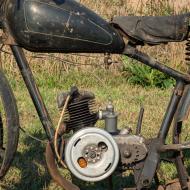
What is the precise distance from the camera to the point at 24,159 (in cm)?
509

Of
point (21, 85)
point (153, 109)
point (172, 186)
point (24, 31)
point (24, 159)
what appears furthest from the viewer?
point (21, 85)

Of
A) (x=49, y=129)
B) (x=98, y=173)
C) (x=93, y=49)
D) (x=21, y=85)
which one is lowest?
(x=21, y=85)

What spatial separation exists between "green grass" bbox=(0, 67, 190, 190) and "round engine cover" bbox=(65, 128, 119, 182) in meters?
0.61

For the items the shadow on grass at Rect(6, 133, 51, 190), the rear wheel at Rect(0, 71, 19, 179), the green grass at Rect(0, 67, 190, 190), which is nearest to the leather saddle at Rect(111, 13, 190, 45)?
the rear wheel at Rect(0, 71, 19, 179)

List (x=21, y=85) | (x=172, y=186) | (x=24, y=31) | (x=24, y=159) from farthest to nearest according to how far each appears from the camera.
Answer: (x=21, y=85), (x=24, y=159), (x=172, y=186), (x=24, y=31)

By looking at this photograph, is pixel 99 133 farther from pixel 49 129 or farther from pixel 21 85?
pixel 21 85

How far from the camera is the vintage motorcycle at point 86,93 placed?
11.4ft

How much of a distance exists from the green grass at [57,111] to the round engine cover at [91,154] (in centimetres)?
61

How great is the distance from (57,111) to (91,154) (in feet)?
10.4

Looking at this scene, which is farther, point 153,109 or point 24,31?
point 153,109

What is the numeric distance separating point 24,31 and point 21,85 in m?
4.39

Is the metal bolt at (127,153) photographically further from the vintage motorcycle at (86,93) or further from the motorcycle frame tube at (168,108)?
the motorcycle frame tube at (168,108)

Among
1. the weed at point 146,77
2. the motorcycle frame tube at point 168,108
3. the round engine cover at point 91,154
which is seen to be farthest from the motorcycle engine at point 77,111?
the weed at point 146,77

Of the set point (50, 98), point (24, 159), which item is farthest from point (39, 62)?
point (24, 159)
